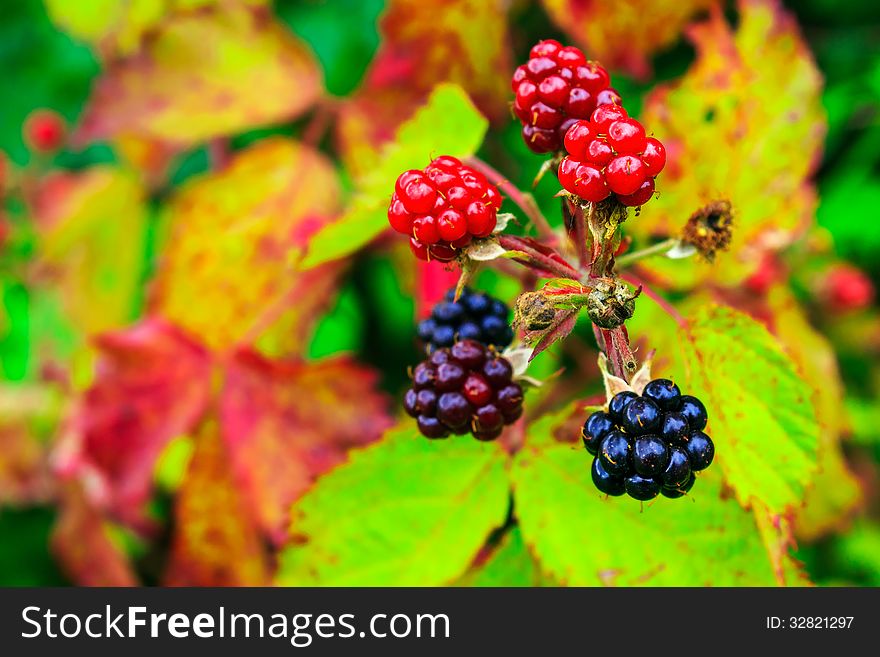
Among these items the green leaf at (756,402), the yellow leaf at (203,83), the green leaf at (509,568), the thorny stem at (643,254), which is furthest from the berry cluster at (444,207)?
the yellow leaf at (203,83)

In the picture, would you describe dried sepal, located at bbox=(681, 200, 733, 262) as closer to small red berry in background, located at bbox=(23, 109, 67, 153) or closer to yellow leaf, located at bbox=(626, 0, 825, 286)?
yellow leaf, located at bbox=(626, 0, 825, 286)

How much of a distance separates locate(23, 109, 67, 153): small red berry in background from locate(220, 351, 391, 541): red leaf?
1.34 m

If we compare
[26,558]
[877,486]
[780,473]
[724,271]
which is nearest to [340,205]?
[724,271]

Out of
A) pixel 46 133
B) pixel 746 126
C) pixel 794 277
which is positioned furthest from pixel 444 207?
pixel 46 133

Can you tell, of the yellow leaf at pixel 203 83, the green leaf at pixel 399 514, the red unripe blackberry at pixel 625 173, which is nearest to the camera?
the red unripe blackberry at pixel 625 173

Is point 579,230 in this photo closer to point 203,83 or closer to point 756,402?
point 756,402

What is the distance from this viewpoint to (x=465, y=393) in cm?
104

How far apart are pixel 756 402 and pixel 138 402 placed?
51.9 inches

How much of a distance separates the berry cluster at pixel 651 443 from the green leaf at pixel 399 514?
0.39m

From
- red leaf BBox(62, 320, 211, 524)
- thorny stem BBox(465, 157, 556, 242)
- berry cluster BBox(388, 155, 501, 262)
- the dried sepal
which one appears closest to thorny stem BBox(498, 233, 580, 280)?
berry cluster BBox(388, 155, 501, 262)

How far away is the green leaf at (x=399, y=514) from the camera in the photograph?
4.11 ft

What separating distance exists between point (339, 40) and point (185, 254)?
1013 millimetres

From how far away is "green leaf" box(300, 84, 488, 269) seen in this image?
121 centimetres
